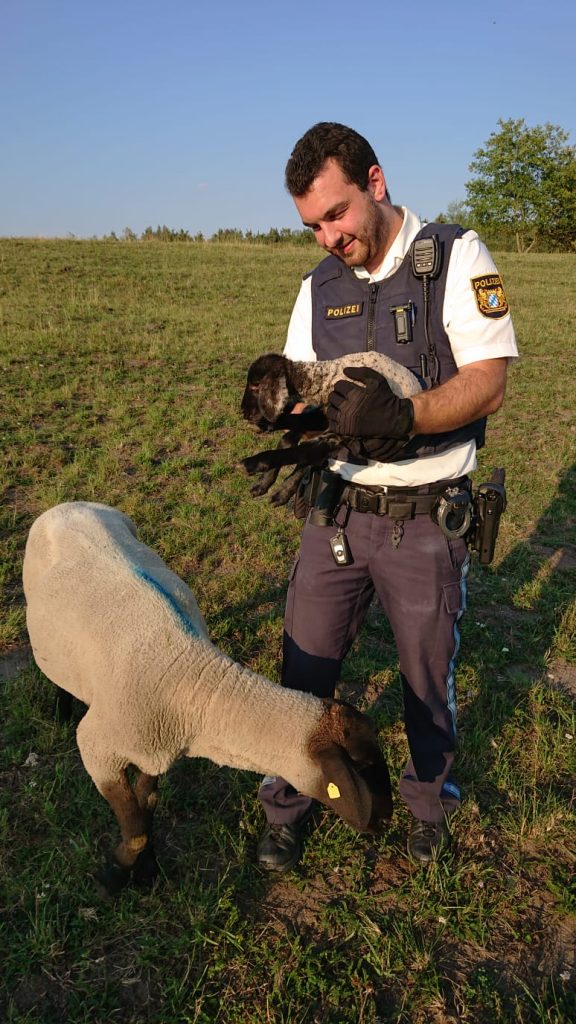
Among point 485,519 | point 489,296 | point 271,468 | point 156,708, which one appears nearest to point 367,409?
point 271,468

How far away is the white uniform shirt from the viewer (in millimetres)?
2752

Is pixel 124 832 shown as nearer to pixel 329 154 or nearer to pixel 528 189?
pixel 329 154

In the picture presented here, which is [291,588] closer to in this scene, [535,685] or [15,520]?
[535,685]

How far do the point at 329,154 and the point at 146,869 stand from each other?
3.47 metres

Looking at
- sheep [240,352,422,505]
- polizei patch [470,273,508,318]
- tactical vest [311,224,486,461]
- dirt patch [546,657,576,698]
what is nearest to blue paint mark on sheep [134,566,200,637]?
sheep [240,352,422,505]

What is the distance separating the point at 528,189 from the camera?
56.0 metres

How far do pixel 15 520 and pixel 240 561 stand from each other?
243cm

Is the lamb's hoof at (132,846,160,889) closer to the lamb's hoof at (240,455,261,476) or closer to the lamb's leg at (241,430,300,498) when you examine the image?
the lamb's leg at (241,430,300,498)

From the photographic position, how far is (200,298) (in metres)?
18.3

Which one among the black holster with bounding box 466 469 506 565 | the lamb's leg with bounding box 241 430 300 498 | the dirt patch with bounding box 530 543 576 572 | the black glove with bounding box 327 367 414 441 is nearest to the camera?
the black glove with bounding box 327 367 414 441

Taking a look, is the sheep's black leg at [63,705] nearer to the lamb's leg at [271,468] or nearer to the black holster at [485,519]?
the lamb's leg at [271,468]

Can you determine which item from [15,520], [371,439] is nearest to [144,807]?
[371,439]

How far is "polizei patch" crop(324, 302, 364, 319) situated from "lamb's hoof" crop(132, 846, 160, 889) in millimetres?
2769


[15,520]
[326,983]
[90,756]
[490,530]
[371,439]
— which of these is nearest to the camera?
[371,439]
